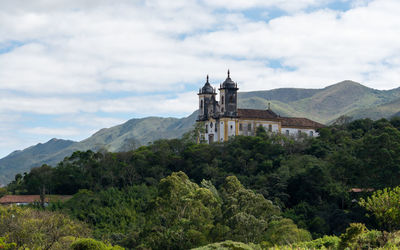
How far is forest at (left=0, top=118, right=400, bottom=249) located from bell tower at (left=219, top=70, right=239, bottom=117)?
176 inches

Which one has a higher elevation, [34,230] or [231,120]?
[231,120]

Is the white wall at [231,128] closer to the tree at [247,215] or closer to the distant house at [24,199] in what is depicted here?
the distant house at [24,199]

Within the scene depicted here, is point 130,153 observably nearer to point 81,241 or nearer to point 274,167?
point 274,167

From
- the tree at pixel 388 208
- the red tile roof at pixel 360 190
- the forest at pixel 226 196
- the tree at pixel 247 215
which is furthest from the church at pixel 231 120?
the tree at pixel 388 208

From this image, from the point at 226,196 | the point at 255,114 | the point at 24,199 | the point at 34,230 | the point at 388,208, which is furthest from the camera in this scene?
the point at 255,114

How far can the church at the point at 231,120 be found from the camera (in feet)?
238

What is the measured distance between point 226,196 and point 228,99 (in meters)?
34.2

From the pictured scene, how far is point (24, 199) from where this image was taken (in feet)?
198

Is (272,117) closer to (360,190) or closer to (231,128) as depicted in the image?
A: (231,128)

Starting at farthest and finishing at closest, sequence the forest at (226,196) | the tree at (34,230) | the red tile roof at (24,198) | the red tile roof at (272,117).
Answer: the red tile roof at (272,117) < the red tile roof at (24,198) < the forest at (226,196) < the tree at (34,230)

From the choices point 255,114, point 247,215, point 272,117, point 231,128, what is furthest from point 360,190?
point 255,114

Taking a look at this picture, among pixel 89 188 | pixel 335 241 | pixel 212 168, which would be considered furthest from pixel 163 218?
pixel 89 188

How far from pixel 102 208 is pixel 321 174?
21832mm

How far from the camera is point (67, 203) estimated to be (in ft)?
184
